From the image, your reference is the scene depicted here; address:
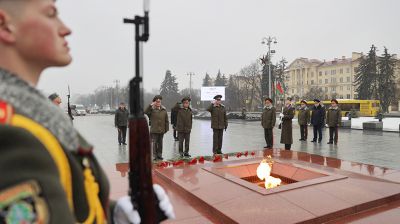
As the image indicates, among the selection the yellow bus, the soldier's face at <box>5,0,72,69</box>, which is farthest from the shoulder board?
the yellow bus

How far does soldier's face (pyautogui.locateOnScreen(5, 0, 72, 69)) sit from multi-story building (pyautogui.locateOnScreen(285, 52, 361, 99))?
8554 centimetres

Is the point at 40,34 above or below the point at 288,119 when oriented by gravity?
above

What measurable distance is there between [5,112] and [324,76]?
94994 millimetres

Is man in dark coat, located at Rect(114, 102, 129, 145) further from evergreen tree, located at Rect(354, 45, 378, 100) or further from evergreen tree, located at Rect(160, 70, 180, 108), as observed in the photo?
evergreen tree, located at Rect(160, 70, 180, 108)

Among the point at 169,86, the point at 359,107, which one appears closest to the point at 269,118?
the point at 359,107

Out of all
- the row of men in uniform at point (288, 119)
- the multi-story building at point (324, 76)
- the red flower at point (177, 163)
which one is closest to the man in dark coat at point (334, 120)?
the row of men in uniform at point (288, 119)

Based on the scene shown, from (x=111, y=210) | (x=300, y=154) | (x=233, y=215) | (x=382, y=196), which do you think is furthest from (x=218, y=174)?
(x=111, y=210)

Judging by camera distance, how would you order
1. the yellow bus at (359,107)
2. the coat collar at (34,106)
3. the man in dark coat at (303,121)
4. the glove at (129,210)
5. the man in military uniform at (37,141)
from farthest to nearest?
1. the yellow bus at (359,107)
2. the man in dark coat at (303,121)
3. the glove at (129,210)
4. the coat collar at (34,106)
5. the man in military uniform at (37,141)

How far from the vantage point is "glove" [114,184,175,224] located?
128cm

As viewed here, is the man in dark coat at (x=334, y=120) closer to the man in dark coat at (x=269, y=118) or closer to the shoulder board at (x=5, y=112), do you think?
the man in dark coat at (x=269, y=118)

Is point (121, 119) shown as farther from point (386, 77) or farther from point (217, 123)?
point (386, 77)

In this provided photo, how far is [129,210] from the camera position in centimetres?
128

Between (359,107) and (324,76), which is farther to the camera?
(324,76)

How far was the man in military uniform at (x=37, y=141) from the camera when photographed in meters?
0.83
